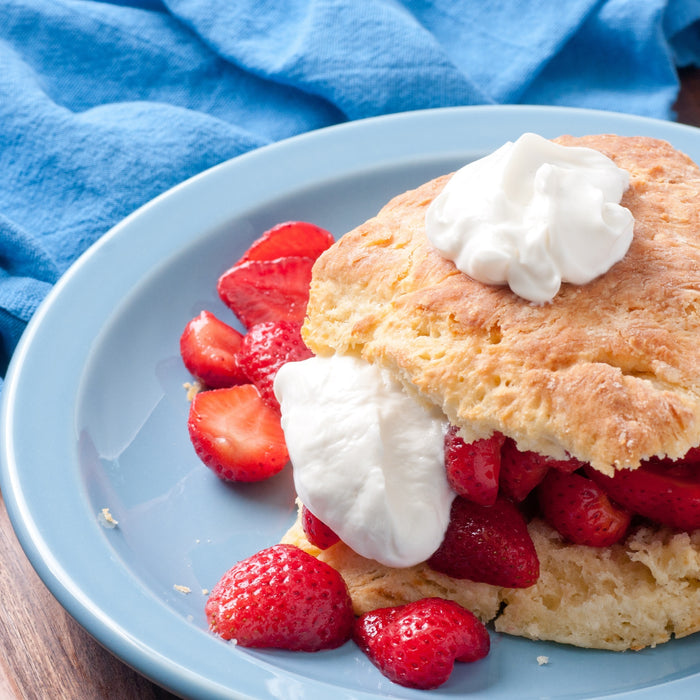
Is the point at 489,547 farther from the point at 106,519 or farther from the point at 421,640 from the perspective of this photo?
the point at 106,519

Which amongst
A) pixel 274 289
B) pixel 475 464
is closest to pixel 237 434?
pixel 274 289

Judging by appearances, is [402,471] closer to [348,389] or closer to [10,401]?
[348,389]

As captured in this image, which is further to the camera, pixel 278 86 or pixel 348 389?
pixel 278 86

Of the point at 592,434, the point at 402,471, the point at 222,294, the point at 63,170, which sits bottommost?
the point at 63,170

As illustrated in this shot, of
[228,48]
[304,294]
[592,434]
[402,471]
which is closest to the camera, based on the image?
[592,434]

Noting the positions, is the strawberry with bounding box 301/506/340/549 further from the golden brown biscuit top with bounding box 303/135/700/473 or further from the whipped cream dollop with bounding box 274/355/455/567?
the golden brown biscuit top with bounding box 303/135/700/473

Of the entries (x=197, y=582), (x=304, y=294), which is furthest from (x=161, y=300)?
(x=197, y=582)

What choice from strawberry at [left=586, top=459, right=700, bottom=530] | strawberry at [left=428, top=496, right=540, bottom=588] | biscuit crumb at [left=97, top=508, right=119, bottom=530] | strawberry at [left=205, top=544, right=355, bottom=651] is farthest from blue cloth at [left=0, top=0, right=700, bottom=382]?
strawberry at [left=586, top=459, right=700, bottom=530]
